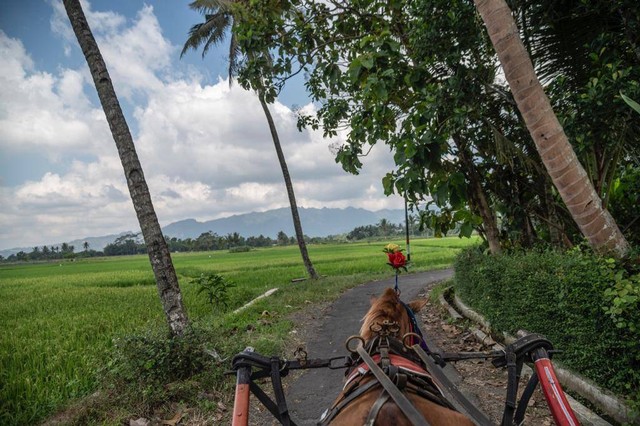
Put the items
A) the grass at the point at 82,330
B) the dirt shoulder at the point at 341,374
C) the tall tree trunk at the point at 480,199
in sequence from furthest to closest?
the tall tree trunk at the point at 480,199
the grass at the point at 82,330
the dirt shoulder at the point at 341,374

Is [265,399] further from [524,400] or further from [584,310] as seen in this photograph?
[584,310]

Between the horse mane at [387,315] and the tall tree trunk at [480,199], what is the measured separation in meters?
4.60

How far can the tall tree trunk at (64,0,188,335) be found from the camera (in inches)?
199

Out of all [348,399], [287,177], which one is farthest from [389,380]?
[287,177]

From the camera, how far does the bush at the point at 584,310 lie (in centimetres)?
302

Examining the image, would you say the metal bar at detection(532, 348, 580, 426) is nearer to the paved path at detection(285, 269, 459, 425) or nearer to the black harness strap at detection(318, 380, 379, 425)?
the black harness strap at detection(318, 380, 379, 425)

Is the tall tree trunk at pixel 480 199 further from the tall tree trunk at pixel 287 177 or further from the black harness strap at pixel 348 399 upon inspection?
the tall tree trunk at pixel 287 177

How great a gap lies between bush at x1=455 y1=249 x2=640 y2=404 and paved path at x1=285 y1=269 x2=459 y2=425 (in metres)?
1.39

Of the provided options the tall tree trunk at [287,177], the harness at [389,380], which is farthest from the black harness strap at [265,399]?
the tall tree trunk at [287,177]

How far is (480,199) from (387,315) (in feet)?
17.1

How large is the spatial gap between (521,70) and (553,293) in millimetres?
2361

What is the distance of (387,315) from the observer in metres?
2.42

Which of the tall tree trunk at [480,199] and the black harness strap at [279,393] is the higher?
the tall tree trunk at [480,199]

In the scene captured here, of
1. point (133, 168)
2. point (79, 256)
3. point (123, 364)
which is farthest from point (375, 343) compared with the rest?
point (79, 256)
